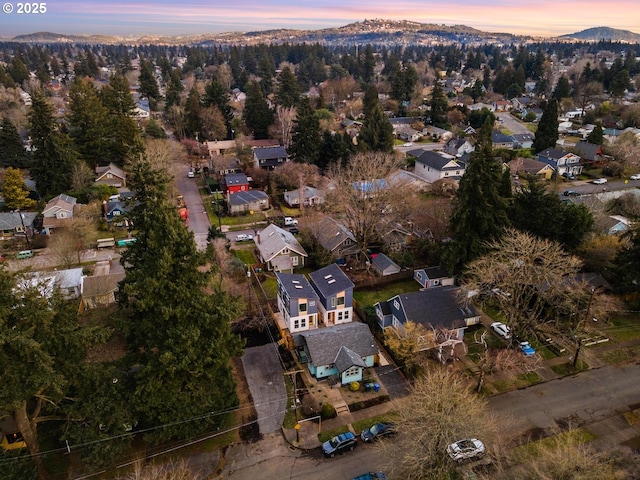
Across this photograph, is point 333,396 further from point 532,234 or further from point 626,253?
point 626,253

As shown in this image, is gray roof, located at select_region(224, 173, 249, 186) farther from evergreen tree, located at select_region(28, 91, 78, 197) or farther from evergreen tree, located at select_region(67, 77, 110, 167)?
evergreen tree, located at select_region(28, 91, 78, 197)

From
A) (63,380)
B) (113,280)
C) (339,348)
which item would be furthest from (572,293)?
(113,280)

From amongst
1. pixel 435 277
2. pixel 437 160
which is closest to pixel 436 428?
pixel 435 277

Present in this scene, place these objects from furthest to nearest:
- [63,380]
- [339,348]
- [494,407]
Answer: [339,348], [494,407], [63,380]

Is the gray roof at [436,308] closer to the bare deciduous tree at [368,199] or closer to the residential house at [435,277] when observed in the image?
the residential house at [435,277]

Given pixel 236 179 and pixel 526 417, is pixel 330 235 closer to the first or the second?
pixel 236 179

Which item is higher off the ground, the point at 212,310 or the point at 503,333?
the point at 212,310

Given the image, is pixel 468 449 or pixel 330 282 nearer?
pixel 468 449
